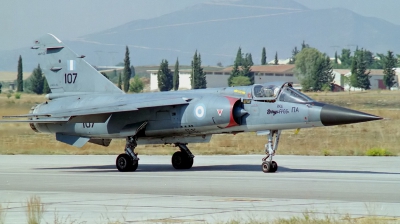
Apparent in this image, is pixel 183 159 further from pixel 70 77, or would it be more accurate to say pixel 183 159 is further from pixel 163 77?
pixel 163 77

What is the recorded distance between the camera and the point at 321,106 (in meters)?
18.4

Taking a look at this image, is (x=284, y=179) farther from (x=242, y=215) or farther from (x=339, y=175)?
(x=242, y=215)

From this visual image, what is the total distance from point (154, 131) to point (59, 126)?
3004 millimetres

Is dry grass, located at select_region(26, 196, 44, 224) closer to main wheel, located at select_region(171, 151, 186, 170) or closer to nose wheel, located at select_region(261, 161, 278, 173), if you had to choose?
nose wheel, located at select_region(261, 161, 278, 173)

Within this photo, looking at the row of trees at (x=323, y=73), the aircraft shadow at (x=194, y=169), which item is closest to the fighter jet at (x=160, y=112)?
the aircraft shadow at (x=194, y=169)

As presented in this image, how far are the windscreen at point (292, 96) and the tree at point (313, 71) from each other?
92.4 m

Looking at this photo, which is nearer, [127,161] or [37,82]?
[127,161]

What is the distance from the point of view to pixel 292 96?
18906 millimetres

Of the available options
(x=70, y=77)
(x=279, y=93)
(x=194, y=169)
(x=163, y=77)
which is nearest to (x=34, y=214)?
(x=279, y=93)

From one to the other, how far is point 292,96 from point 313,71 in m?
105

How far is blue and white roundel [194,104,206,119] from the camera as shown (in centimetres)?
1948

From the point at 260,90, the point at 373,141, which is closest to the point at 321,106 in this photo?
the point at 260,90

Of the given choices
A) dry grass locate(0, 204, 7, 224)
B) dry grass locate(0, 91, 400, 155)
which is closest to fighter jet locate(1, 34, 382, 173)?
dry grass locate(0, 91, 400, 155)

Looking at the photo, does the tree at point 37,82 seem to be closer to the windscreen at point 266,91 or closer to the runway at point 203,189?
the runway at point 203,189
